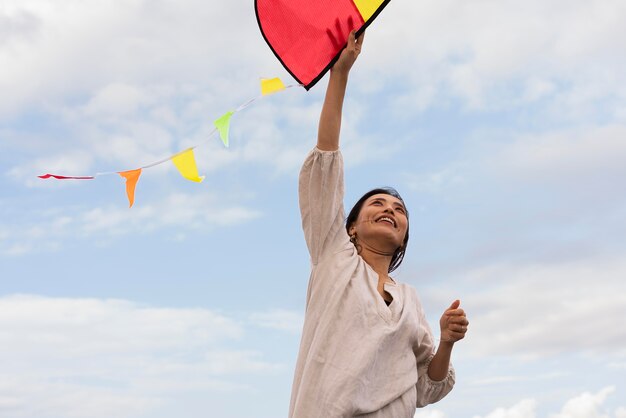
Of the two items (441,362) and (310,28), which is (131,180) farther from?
(441,362)

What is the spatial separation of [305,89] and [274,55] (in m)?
0.22

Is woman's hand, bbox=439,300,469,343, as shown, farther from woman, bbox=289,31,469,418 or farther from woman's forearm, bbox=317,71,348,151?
woman's forearm, bbox=317,71,348,151

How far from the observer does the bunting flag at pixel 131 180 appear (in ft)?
14.4

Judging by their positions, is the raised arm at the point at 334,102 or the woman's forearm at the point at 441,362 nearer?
the raised arm at the point at 334,102

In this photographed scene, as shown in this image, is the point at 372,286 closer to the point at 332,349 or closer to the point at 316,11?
the point at 332,349

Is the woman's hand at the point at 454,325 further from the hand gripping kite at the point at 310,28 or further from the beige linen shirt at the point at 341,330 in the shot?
the hand gripping kite at the point at 310,28

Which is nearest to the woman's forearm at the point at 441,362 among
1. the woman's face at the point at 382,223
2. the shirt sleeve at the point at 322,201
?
the woman's face at the point at 382,223

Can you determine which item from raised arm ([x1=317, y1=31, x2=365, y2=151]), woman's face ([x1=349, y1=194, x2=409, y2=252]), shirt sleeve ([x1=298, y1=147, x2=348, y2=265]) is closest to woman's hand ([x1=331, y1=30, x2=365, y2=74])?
raised arm ([x1=317, y1=31, x2=365, y2=151])

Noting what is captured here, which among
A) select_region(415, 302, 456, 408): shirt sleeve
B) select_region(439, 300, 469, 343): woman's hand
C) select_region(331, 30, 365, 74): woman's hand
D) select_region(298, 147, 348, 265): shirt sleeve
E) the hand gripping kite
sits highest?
the hand gripping kite

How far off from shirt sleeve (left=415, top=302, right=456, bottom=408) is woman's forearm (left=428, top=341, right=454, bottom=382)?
25mm

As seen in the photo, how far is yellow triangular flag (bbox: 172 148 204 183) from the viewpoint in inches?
168

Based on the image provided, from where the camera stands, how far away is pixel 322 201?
3414 millimetres

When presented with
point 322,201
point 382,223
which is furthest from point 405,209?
point 322,201

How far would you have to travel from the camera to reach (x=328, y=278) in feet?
11.4
